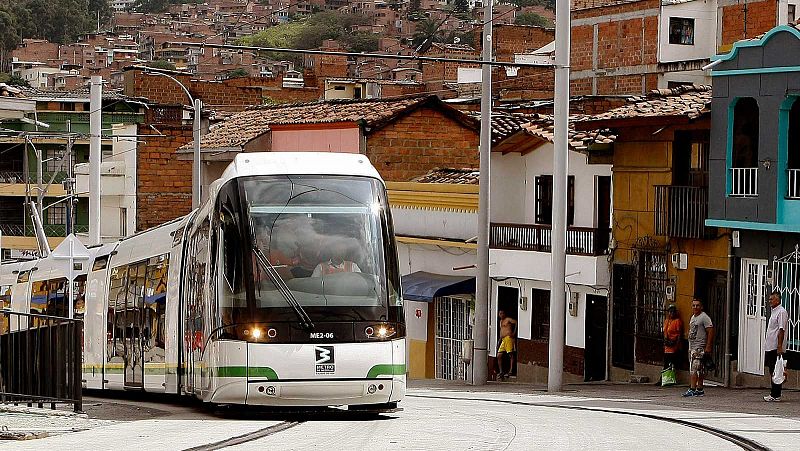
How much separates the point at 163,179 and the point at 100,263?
1284 inches

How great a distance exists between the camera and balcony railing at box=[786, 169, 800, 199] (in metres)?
26.8

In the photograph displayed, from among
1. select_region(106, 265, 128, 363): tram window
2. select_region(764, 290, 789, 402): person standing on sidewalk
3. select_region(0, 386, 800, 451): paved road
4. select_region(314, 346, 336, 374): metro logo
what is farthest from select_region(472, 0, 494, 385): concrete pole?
select_region(314, 346, 336, 374): metro logo

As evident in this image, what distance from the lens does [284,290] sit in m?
17.6

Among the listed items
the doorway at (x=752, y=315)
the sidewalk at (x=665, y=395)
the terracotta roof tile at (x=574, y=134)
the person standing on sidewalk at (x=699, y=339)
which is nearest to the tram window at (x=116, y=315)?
the sidewalk at (x=665, y=395)

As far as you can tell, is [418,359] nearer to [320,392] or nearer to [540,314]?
[540,314]

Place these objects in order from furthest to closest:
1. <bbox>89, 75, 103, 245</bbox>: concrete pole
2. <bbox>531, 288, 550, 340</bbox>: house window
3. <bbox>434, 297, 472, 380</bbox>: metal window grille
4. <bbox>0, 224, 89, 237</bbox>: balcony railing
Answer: <bbox>0, 224, 89, 237</bbox>: balcony railing < <bbox>434, 297, 472, 380</bbox>: metal window grille < <bbox>89, 75, 103, 245</bbox>: concrete pole < <bbox>531, 288, 550, 340</bbox>: house window

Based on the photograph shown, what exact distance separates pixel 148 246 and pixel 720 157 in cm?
1100

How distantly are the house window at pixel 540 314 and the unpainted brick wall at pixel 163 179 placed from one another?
25.6m

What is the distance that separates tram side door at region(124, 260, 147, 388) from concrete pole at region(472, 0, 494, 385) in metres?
9.31

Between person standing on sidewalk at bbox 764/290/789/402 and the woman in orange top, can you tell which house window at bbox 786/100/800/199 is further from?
the woman in orange top

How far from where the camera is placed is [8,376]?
20188mm

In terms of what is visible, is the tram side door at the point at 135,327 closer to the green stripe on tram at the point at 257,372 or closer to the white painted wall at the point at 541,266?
the green stripe on tram at the point at 257,372

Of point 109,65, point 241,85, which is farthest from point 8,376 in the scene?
point 109,65

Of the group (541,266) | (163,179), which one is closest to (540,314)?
(541,266)
